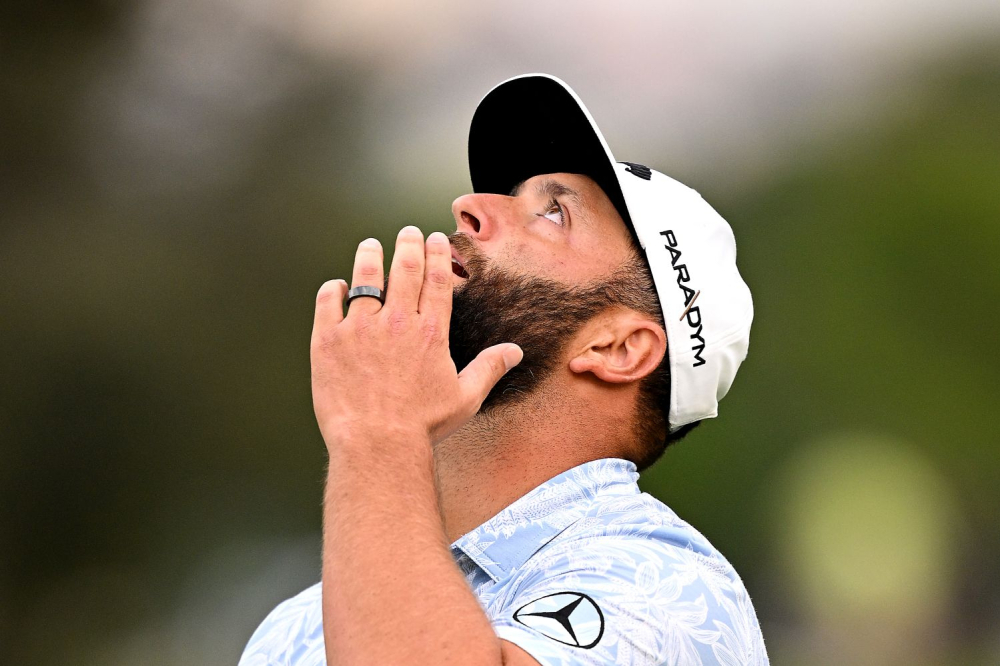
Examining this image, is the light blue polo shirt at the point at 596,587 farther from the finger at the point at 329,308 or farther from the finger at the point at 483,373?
the finger at the point at 329,308

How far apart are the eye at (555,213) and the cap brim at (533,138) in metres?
0.10

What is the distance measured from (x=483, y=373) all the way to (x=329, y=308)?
0.71 feet

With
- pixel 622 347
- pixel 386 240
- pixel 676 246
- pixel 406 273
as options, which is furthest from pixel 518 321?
pixel 386 240

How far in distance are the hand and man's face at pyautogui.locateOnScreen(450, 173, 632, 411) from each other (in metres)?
0.37

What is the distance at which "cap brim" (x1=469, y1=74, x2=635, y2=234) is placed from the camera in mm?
1819

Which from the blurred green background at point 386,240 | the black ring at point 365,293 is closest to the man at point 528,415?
the black ring at point 365,293

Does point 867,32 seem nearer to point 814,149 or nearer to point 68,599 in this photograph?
point 814,149

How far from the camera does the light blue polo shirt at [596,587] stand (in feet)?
3.19

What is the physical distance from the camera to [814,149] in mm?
5820

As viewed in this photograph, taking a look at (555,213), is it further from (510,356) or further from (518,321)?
(510,356)

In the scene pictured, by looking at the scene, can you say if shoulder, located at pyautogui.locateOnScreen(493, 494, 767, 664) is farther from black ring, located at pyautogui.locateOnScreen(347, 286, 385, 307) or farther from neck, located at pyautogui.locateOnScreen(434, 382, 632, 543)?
black ring, located at pyautogui.locateOnScreen(347, 286, 385, 307)

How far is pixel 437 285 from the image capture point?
1.18 meters

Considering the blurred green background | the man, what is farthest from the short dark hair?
the blurred green background

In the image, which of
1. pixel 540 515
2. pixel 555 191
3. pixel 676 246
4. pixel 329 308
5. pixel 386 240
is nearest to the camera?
pixel 329 308
